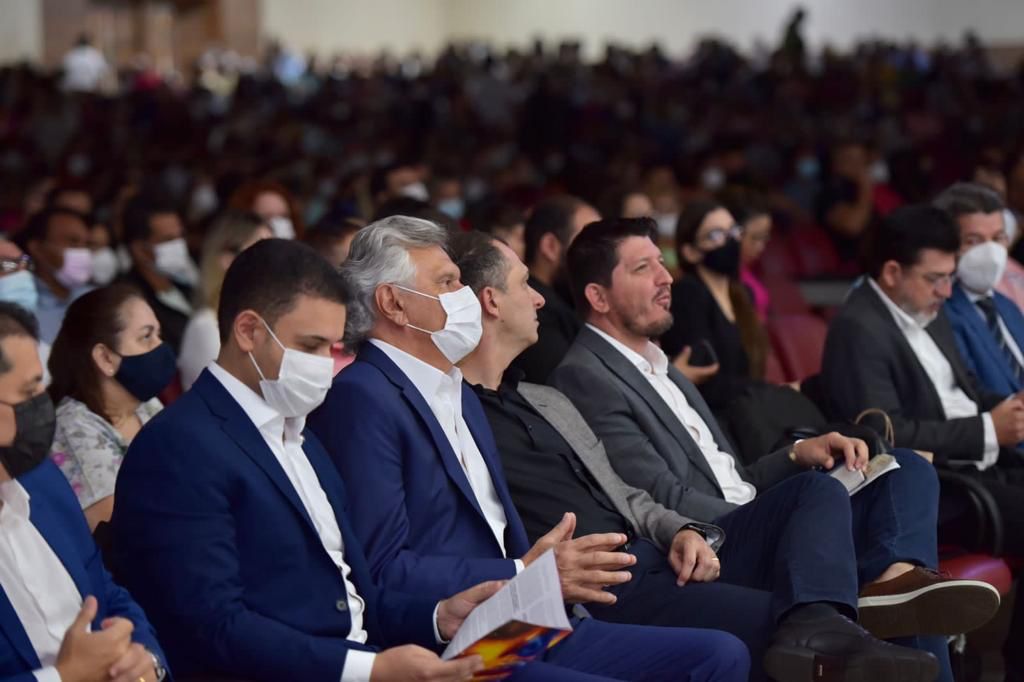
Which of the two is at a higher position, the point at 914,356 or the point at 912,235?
the point at 912,235

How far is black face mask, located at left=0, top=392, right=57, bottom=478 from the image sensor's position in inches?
86.1

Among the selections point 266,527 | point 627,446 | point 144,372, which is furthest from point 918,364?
point 266,527

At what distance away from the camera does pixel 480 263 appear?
3.25 metres

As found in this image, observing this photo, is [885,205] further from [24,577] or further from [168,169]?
[24,577]

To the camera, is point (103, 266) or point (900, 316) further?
point (103, 266)

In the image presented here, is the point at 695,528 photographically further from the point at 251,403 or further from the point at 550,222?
the point at 550,222

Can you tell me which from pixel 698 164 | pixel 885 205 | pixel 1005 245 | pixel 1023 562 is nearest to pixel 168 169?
pixel 698 164

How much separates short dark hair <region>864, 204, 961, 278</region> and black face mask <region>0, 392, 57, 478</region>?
277 centimetres

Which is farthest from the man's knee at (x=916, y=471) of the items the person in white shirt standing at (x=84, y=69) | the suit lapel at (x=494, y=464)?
the person in white shirt standing at (x=84, y=69)

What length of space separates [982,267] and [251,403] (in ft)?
9.40

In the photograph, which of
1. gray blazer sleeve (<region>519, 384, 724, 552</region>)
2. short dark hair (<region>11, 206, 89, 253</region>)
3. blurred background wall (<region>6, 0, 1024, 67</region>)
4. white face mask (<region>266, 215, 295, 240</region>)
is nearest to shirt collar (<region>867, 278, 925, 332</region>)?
gray blazer sleeve (<region>519, 384, 724, 552</region>)

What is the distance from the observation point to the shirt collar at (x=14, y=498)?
2225 millimetres

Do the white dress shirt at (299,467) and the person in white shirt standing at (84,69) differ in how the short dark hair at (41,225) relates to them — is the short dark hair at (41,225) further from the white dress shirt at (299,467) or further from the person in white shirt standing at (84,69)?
the person in white shirt standing at (84,69)

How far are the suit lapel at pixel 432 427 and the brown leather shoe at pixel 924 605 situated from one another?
0.93 meters
